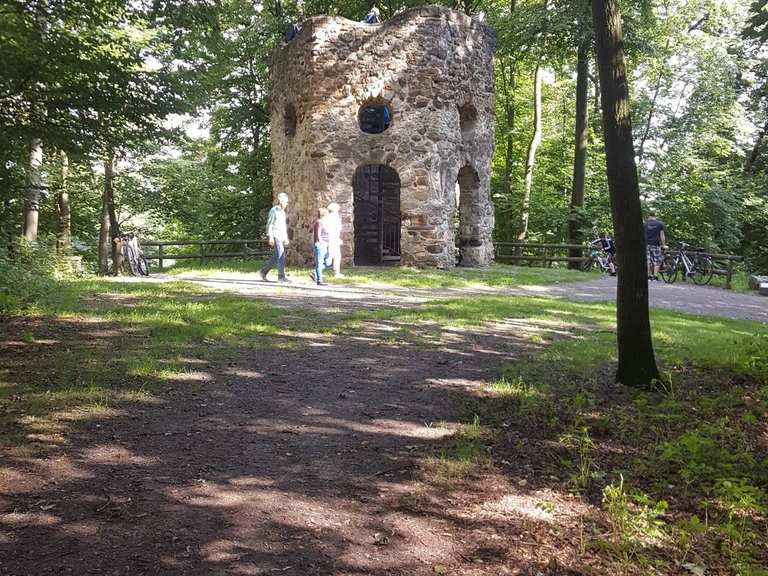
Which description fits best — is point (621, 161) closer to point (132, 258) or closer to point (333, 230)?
point (333, 230)

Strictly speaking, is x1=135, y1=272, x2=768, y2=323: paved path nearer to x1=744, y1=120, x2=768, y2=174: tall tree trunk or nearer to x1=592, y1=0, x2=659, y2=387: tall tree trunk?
x1=592, y1=0, x2=659, y2=387: tall tree trunk

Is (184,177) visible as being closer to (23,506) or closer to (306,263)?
(306,263)

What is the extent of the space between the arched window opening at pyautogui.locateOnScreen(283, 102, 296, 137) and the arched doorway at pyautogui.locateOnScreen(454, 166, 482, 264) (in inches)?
198

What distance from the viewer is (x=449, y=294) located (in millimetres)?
11555

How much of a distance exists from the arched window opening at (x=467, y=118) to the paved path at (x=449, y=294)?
581 cm

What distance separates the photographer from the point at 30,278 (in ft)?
28.6

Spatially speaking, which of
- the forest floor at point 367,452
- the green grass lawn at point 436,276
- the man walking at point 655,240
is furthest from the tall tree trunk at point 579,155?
the forest floor at point 367,452

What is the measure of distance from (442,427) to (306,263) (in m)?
12.6

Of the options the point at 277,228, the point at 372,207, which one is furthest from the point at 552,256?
the point at 277,228

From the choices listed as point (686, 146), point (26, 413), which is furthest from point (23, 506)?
point (686, 146)

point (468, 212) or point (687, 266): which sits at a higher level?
point (468, 212)

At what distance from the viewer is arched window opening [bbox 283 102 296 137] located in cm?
1758

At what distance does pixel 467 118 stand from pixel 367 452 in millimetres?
15058

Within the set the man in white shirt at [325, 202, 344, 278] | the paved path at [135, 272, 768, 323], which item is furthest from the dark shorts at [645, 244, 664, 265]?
the man in white shirt at [325, 202, 344, 278]
